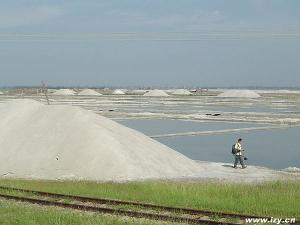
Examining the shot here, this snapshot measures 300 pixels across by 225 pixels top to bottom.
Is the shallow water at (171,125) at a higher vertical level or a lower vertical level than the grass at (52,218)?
higher

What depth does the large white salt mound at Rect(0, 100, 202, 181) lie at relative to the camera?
703 inches

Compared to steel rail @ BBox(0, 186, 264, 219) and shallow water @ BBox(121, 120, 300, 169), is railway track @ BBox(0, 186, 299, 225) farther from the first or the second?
shallow water @ BBox(121, 120, 300, 169)

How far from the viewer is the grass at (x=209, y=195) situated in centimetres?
1055

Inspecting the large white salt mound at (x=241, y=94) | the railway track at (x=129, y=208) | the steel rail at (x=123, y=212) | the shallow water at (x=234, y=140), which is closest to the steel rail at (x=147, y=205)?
the railway track at (x=129, y=208)

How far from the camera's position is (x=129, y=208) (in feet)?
35.3

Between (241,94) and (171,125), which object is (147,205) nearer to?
(171,125)

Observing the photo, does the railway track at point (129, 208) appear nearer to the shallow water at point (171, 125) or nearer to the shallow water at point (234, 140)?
the shallow water at point (234, 140)

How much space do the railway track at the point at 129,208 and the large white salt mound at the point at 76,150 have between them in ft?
15.9

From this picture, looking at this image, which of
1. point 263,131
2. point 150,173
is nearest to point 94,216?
point 150,173

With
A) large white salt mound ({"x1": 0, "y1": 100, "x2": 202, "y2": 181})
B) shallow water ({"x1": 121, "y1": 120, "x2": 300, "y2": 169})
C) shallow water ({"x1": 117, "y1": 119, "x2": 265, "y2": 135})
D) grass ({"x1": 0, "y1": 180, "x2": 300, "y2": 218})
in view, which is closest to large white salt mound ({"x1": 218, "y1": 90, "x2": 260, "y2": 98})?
shallow water ({"x1": 117, "y1": 119, "x2": 265, "y2": 135})

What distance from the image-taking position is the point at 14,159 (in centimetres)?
1891

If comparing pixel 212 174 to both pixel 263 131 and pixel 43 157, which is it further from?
pixel 263 131

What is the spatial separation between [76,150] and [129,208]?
821cm

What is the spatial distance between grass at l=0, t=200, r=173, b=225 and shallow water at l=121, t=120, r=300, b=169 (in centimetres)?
1187
